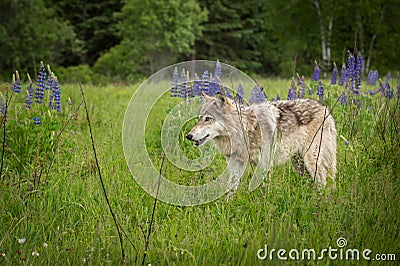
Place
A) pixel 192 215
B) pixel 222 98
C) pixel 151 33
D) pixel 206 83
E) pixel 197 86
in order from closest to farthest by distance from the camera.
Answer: pixel 192 215 → pixel 222 98 → pixel 206 83 → pixel 197 86 → pixel 151 33

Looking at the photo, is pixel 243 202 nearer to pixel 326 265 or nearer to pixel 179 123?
pixel 326 265

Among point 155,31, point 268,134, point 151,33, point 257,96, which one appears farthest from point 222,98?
point 151,33

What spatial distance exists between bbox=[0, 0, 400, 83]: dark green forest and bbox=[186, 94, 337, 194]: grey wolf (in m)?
16.0

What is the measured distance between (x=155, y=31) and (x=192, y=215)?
20959mm

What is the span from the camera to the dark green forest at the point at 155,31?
70.8 feet

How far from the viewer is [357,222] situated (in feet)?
11.2

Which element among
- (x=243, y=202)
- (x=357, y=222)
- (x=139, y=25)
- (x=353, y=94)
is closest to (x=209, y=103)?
(x=243, y=202)

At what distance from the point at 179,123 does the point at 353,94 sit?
2.55m

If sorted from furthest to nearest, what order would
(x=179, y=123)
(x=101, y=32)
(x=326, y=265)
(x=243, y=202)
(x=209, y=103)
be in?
(x=101, y=32)
(x=179, y=123)
(x=209, y=103)
(x=243, y=202)
(x=326, y=265)

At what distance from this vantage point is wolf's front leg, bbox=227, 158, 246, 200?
163 inches

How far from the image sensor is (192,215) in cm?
381

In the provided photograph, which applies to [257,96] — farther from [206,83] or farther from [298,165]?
[298,165]

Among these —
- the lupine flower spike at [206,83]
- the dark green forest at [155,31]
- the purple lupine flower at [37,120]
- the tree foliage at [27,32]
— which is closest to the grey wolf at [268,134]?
the lupine flower spike at [206,83]

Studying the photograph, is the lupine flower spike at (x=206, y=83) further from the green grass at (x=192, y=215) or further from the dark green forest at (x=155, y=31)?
the dark green forest at (x=155, y=31)
